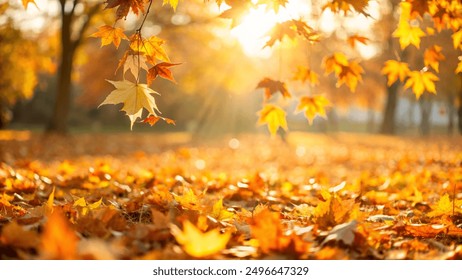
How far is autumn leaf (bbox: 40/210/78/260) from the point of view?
1.45 meters

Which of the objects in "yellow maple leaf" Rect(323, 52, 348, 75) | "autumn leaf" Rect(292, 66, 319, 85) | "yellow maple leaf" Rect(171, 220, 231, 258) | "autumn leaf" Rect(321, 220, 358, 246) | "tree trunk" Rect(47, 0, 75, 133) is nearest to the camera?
"yellow maple leaf" Rect(171, 220, 231, 258)

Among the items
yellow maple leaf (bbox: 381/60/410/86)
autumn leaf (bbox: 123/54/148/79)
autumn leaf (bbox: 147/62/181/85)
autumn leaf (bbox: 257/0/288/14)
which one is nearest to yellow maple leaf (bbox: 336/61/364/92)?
yellow maple leaf (bbox: 381/60/410/86)

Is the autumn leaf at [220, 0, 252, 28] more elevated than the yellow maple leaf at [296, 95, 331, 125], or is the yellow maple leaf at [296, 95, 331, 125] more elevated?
the autumn leaf at [220, 0, 252, 28]

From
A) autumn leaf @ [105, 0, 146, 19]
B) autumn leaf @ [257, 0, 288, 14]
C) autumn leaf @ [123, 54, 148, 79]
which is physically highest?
autumn leaf @ [257, 0, 288, 14]

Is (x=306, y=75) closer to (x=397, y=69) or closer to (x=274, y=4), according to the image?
(x=397, y=69)

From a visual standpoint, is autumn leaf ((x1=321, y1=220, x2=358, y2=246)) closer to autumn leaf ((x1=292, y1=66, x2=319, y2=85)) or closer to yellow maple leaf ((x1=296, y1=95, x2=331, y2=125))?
yellow maple leaf ((x1=296, y1=95, x2=331, y2=125))

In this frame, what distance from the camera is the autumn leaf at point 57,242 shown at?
4.77 feet

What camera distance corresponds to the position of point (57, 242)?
4.92 ft

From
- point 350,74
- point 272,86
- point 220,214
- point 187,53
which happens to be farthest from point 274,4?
point 187,53

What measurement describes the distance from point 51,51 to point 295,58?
9.63m

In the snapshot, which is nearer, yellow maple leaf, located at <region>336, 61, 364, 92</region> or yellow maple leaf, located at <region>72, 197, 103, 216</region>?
yellow maple leaf, located at <region>72, 197, 103, 216</region>
